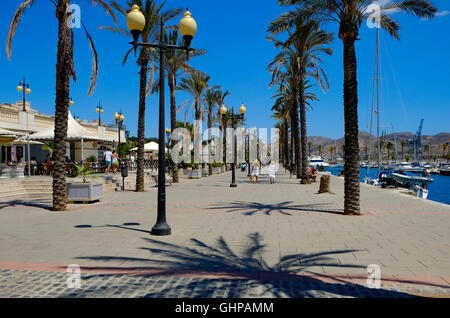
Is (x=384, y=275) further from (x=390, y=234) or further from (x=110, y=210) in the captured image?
(x=110, y=210)

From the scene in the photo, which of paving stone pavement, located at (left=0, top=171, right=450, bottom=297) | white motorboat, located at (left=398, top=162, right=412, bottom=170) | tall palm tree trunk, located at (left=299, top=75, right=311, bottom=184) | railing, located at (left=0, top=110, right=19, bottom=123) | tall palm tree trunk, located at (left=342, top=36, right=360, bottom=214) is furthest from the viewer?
white motorboat, located at (left=398, top=162, right=412, bottom=170)

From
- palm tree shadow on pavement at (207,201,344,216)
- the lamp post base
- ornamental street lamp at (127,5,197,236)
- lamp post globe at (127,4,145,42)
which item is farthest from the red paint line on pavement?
palm tree shadow on pavement at (207,201,344,216)

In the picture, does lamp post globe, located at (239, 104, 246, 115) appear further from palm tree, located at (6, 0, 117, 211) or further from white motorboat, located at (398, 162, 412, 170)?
white motorboat, located at (398, 162, 412, 170)

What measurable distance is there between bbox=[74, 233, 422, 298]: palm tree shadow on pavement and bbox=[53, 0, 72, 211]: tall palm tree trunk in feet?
19.9

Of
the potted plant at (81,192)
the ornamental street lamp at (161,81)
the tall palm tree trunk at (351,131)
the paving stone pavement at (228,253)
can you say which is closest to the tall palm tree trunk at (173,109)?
the potted plant at (81,192)

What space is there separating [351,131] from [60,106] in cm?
933

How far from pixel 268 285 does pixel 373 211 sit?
→ 7646 millimetres

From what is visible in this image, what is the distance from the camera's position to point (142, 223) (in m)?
9.13

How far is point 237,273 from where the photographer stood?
4.98 metres

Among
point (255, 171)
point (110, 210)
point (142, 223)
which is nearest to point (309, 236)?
point (142, 223)

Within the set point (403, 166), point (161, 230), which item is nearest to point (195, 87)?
point (161, 230)

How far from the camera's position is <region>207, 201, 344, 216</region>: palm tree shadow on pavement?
10891mm

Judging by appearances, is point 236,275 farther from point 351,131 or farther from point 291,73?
point 291,73

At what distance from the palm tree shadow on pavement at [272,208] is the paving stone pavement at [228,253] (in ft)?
0.57
